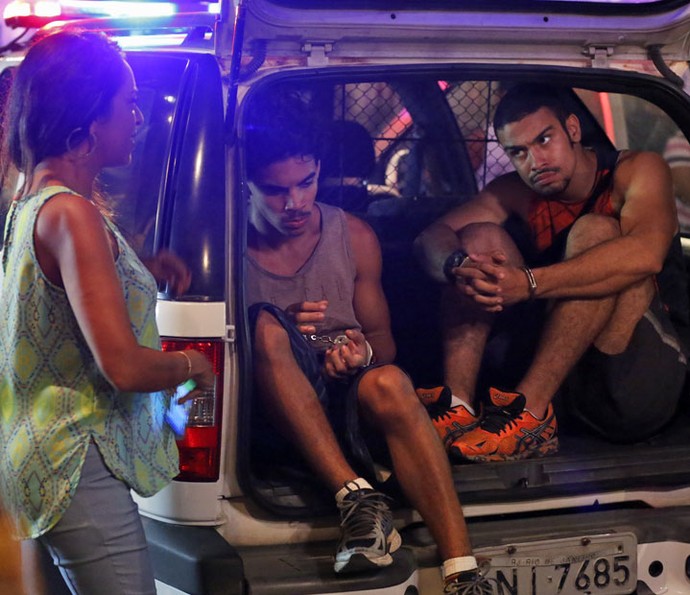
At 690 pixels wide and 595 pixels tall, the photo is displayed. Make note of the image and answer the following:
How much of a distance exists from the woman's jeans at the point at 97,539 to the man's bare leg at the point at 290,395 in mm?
918

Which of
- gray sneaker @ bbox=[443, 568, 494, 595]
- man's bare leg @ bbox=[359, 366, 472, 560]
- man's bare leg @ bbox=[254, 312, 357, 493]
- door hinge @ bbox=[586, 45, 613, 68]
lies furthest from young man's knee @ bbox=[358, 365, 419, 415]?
door hinge @ bbox=[586, 45, 613, 68]

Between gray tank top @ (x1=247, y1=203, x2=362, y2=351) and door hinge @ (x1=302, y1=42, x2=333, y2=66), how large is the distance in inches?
25.1

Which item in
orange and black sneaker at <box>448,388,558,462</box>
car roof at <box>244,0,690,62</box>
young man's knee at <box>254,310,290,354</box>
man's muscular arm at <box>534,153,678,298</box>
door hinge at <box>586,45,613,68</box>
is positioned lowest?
orange and black sneaker at <box>448,388,558,462</box>

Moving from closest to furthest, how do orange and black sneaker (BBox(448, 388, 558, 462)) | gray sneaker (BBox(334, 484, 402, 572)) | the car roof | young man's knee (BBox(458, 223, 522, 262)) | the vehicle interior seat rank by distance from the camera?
gray sneaker (BBox(334, 484, 402, 572))
the car roof
orange and black sneaker (BBox(448, 388, 558, 462))
young man's knee (BBox(458, 223, 522, 262))
the vehicle interior seat

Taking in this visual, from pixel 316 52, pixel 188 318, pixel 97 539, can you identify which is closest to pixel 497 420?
pixel 188 318

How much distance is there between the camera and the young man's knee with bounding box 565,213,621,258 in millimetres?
3381

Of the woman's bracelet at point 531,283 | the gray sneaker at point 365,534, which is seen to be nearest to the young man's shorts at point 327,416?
the gray sneaker at point 365,534

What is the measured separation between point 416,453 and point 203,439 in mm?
571

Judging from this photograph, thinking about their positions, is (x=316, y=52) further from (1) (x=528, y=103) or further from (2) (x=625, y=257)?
(2) (x=625, y=257)

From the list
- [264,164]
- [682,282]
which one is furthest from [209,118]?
[682,282]

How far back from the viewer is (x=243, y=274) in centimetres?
277

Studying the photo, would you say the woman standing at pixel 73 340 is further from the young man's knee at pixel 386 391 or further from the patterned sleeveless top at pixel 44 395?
the young man's knee at pixel 386 391

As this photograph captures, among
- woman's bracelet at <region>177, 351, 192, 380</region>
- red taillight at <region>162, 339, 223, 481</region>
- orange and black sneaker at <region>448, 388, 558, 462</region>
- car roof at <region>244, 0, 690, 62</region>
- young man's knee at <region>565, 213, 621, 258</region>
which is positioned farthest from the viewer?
young man's knee at <region>565, 213, 621, 258</region>

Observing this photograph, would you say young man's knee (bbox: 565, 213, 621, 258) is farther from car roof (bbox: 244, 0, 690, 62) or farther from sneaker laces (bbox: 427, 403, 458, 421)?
sneaker laces (bbox: 427, 403, 458, 421)
